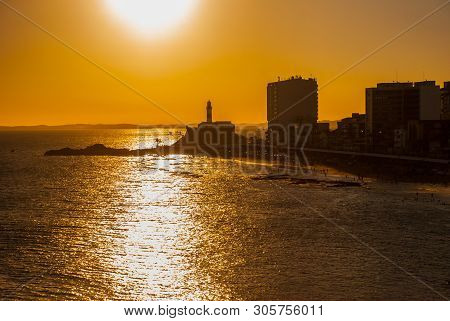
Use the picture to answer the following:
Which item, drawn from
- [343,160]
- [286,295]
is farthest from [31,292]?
[343,160]

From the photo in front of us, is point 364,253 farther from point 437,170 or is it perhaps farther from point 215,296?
point 437,170

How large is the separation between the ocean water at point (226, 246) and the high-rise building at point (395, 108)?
71877 mm

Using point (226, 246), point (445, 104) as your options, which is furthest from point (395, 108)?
point (226, 246)

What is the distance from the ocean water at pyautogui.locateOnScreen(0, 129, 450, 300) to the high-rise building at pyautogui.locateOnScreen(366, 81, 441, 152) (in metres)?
71.9

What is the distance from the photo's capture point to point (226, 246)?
34625 millimetres

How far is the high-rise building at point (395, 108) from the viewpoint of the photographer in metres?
134

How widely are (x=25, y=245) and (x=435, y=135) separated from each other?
9992 cm

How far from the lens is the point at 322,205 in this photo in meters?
53.6

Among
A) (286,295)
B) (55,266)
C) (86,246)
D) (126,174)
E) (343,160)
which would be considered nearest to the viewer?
(286,295)

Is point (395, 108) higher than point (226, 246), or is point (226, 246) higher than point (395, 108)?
point (395, 108)

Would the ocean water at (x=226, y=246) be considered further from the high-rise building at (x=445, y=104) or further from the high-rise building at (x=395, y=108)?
the high-rise building at (x=445, y=104)

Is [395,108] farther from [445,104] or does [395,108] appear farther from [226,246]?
[226,246]

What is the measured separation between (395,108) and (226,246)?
388 ft

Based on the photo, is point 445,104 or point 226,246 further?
point 445,104
